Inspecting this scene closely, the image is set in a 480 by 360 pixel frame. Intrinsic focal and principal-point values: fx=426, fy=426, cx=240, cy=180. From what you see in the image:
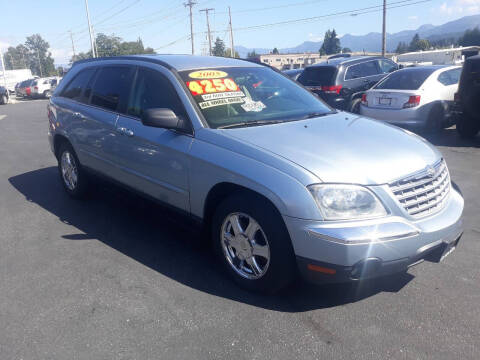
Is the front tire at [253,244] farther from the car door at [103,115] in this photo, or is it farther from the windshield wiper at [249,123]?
the car door at [103,115]

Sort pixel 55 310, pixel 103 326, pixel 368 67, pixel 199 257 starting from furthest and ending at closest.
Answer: pixel 368 67
pixel 199 257
pixel 55 310
pixel 103 326

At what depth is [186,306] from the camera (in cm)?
313

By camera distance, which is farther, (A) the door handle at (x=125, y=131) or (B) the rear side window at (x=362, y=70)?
(B) the rear side window at (x=362, y=70)

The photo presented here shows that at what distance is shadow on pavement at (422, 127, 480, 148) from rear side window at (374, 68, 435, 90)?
3.79 ft

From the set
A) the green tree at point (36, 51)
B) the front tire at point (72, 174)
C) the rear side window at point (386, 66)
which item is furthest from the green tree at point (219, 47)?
the front tire at point (72, 174)

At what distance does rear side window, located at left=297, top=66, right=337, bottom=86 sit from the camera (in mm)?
11065

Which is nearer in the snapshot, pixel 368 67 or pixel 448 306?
pixel 448 306

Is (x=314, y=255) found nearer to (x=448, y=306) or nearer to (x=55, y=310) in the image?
(x=448, y=306)

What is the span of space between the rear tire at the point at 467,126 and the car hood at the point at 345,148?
5.52 m

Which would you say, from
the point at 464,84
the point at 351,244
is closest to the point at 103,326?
the point at 351,244

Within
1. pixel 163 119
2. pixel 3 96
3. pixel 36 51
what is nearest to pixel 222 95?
pixel 163 119

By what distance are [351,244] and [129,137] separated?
244cm

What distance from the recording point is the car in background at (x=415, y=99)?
857 cm

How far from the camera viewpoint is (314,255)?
2746 mm
